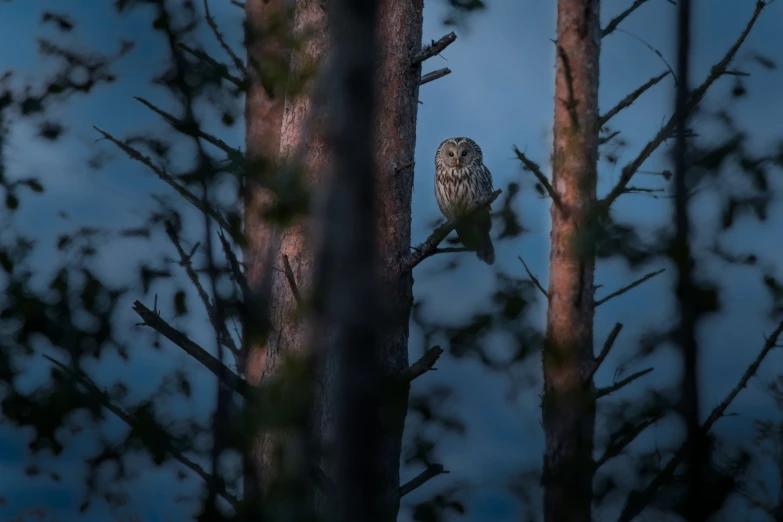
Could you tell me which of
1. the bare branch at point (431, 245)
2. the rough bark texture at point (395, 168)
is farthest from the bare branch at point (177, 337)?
the bare branch at point (431, 245)

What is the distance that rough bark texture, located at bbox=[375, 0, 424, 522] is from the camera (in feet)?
11.6

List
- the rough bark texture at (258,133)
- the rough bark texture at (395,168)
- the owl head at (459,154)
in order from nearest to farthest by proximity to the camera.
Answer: the rough bark texture at (395,168) < the rough bark texture at (258,133) < the owl head at (459,154)

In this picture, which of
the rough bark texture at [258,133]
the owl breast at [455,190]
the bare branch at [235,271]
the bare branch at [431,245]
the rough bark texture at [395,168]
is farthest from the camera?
the owl breast at [455,190]

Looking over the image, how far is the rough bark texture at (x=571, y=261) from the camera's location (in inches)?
132

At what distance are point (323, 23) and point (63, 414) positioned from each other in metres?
2.51

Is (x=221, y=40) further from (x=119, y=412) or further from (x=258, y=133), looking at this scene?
(x=119, y=412)

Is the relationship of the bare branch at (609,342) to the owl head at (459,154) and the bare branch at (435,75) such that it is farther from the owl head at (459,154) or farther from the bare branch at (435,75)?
the owl head at (459,154)

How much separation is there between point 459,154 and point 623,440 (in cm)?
477

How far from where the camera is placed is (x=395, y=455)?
3.53 m

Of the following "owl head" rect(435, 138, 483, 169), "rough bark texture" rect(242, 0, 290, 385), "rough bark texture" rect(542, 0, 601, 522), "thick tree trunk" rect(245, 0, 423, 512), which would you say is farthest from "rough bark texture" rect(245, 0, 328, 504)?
"owl head" rect(435, 138, 483, 169)

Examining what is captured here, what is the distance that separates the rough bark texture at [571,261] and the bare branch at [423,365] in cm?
46

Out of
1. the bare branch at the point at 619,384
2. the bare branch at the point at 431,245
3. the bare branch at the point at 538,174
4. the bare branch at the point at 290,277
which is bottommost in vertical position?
the bare branch at the point at 619,384

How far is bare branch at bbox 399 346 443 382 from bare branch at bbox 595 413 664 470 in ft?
2.29

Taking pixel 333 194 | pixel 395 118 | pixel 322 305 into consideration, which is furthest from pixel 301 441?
pixel 395 118
